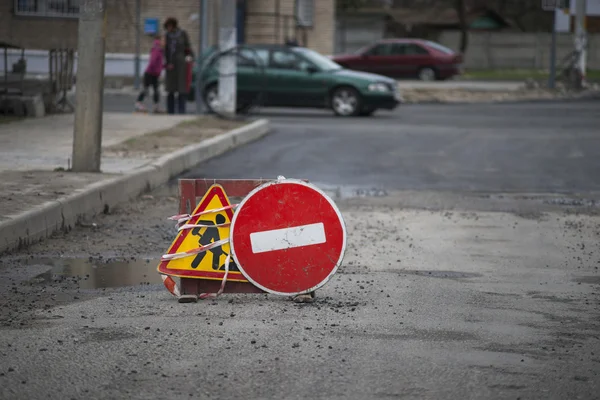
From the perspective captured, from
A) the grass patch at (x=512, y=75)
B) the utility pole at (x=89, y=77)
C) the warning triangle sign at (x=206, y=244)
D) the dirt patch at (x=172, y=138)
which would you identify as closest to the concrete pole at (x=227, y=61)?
the dirt patch at (x=172, y=138)

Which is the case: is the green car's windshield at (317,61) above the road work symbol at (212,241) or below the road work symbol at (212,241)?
above

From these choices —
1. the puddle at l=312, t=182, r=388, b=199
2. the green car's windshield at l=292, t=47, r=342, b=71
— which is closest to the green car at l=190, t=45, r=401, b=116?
the green car's windshield at l=292, t=47, r=342, b=71

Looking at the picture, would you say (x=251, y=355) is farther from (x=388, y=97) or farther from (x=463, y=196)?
(x=388, y=97)

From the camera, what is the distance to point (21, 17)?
35.3m

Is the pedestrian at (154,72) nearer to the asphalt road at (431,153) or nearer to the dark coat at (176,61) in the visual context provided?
the dark coat at (176,61)

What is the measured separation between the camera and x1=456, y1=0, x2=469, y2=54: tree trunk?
216 feet

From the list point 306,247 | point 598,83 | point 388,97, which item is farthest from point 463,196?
point 598,83

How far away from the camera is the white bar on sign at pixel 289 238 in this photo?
7.11 metres

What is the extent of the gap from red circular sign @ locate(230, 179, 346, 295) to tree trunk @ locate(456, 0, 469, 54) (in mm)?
59720

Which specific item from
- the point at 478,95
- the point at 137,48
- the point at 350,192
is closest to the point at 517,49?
the point at 478,95

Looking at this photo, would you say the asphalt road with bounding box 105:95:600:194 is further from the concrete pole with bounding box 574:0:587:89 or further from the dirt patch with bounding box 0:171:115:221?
the concrete pole with bounding box 574:0:587:89

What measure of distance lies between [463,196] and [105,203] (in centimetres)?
385

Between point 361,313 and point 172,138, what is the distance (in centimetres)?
1120

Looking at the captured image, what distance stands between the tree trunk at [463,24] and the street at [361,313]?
52.6m
